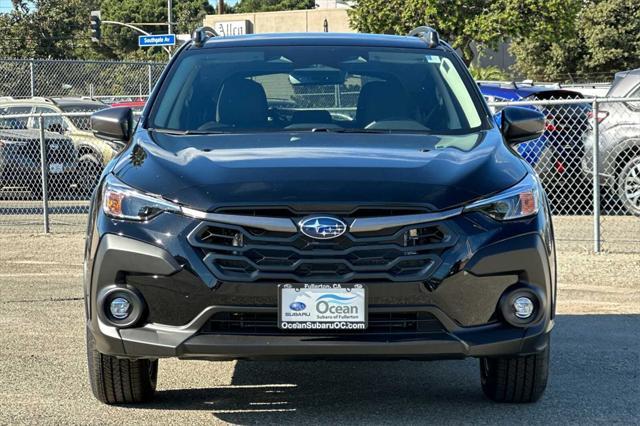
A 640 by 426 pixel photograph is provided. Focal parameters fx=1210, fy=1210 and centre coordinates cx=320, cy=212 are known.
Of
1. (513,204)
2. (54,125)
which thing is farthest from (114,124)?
(54,125)

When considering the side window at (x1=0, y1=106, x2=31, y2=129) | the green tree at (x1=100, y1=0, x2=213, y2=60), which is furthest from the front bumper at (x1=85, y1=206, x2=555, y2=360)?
the green tree at (x1=100, y1=0, x2=213, y2=60)

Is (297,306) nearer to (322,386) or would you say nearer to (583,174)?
(322,386)

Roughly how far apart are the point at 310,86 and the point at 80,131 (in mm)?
12335

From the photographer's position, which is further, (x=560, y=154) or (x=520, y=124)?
(x=560, y=154)

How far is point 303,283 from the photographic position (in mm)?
→ 4797

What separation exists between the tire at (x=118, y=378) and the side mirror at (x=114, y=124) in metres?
1.22

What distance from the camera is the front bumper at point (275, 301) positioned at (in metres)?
4.82

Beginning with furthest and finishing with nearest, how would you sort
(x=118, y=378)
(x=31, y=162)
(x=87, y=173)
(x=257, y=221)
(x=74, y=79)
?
(x=74, y=79) → (x=87, y=173) → (x=31, y=162) → (x=118, y=378) → (x=257, y=221)

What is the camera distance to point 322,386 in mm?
6133

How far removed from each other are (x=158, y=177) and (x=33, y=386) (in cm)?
165

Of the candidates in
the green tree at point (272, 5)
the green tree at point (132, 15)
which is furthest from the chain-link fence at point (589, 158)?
the green tree at point (272, 5)

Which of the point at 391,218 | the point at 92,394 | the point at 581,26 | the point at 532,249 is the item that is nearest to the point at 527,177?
the point at 532,249

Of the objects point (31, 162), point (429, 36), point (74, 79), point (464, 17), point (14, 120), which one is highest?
point (429, 36)

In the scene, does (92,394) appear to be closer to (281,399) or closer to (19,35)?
(281,399)
